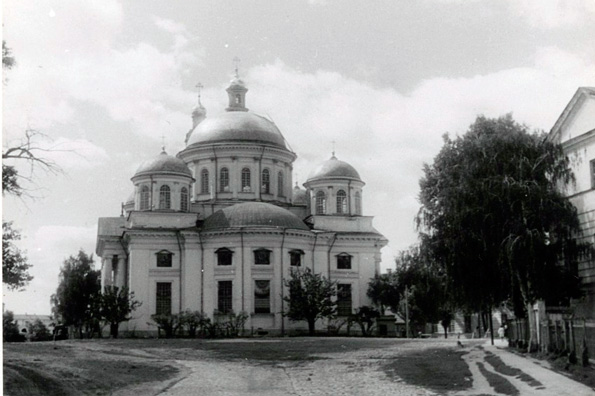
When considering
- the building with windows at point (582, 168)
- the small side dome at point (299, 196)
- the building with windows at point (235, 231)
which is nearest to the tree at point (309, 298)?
the building with windows at point (235, 231)

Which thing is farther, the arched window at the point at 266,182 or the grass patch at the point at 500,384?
the arched window at the point at 266,182

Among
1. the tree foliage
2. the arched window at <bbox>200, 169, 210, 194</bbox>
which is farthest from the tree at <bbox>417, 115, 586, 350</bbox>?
the arched window at <bbox>200, 169, 210, 194</bbox>

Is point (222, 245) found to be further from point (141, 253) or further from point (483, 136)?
point (483, 136)

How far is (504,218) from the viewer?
28.3m

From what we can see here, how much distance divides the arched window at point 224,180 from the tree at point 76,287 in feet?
47.6

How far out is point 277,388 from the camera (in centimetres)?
1966

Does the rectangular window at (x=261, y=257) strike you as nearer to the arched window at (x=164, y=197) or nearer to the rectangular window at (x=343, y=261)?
the rectangular window at (x=343, y=261)

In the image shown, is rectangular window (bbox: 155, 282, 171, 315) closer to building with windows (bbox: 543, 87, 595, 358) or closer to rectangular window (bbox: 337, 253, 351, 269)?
rectangular window (bbox: 337, 253, 351, 269)

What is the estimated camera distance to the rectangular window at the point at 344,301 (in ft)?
179

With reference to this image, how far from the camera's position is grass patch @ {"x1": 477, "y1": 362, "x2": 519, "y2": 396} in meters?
17.5

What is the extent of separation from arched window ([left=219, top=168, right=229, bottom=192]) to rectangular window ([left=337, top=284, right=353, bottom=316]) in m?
11.2

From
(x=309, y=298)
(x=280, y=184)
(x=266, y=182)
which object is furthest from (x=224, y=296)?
(x=280, y=184)

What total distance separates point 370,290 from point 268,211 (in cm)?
959

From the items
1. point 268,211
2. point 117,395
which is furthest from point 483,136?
point 268,211
